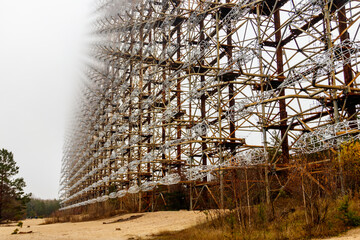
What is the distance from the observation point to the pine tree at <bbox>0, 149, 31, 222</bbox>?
5309 centimetres

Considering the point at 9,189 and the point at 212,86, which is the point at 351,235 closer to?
the point at 212,86

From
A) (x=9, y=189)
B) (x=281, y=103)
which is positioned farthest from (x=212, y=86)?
(x=9, y=189)

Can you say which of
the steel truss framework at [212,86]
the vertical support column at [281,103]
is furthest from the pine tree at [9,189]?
the vertical support column at [281,103]

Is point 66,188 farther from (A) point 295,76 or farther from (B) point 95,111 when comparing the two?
(A) point 295,76

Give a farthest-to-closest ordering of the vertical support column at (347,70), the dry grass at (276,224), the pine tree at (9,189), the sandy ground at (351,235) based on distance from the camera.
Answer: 1. the pine tree at (9,189)
2. the vertical support column at (347,70)
3. the dry grass at (276,224)
4. the sandy ground at (351,235)

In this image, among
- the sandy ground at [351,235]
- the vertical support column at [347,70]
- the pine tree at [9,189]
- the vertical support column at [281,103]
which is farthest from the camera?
the pine tree at [9,189]

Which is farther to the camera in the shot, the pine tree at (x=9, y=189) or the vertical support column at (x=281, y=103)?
Answer: the pine tree at (x=9, y=189)

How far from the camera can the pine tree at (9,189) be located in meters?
53.1

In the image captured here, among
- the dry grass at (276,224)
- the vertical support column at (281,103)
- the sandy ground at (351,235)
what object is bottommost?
the sandy ground at (351,235)

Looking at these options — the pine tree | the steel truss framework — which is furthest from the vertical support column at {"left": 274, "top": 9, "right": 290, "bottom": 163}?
the pine tree

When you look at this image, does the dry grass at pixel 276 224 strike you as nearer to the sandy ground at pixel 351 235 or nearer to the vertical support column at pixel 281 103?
the sandy ground at pixel 351 235

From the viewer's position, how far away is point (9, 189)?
5659 cm

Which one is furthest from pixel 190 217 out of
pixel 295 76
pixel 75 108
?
pixel 75 108

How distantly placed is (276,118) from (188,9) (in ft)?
41.4
